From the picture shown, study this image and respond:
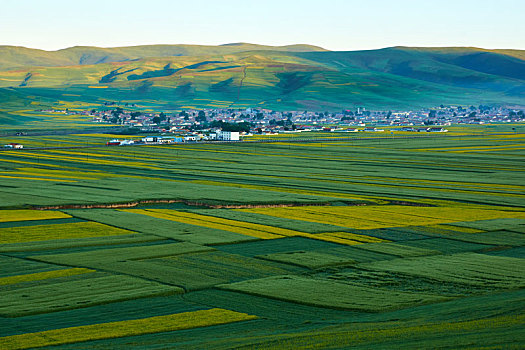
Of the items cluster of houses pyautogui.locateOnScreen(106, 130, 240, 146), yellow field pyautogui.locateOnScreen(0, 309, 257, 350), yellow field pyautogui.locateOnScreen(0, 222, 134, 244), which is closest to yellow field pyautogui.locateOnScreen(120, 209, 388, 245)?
yellow field pyautogui.locateOnScreen(0, 222, 134, 244)

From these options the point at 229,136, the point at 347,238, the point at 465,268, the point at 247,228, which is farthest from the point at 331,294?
the point at 229,136

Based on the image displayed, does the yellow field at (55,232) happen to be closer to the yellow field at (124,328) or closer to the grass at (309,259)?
the grass at (309,259)

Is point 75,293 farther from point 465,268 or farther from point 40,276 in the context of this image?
point 465,268

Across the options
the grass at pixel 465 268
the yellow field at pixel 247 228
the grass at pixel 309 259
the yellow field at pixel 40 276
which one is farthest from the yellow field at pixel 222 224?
the yellow field at pixel 40 276

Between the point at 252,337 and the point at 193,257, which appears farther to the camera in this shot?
the point at 193,257

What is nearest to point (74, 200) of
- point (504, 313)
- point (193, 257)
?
point (193, 257)

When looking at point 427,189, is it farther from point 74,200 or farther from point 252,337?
point 252,337
